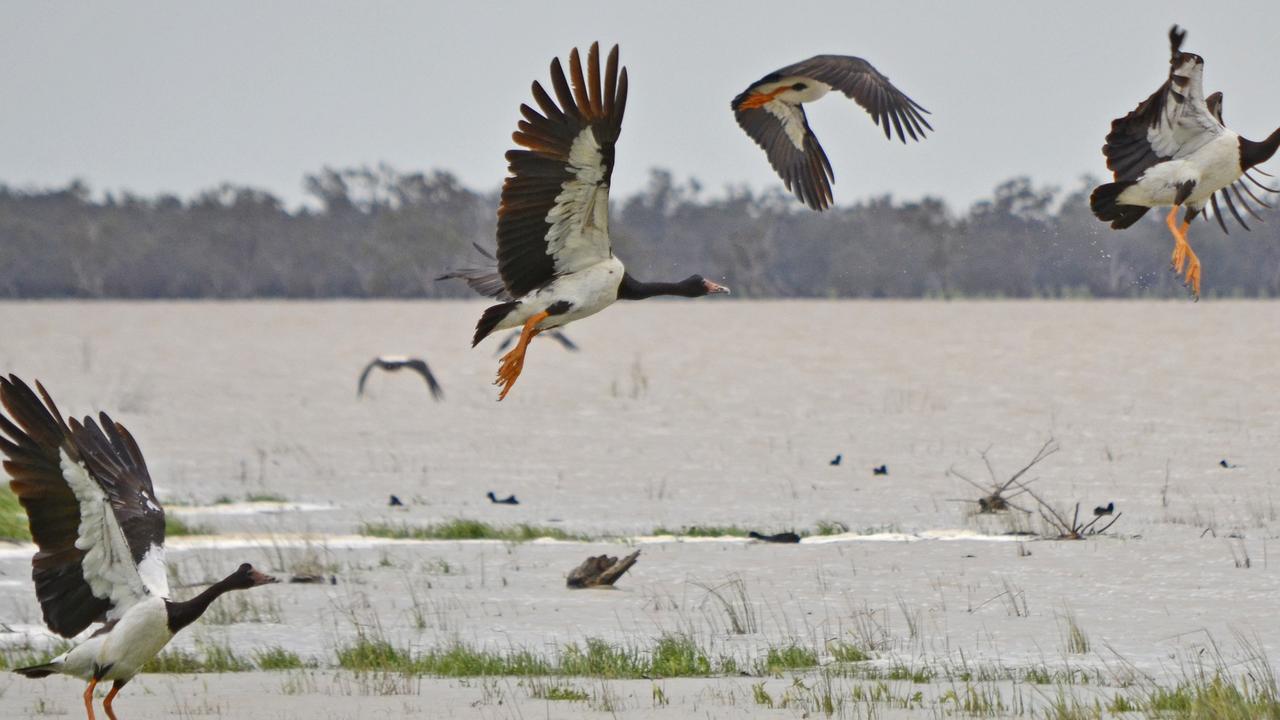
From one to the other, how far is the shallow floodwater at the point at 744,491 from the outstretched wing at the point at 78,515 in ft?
4.67

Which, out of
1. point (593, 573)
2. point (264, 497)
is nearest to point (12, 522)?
point (264, 497)

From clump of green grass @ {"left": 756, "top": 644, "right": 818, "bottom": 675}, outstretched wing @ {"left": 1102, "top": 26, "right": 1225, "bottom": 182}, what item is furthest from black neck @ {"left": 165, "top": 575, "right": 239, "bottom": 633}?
outstretched wing @ {"left": 1102, "top": 26, "right": 1225, "bottom": 182}

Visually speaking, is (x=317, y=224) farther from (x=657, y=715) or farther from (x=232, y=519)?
(x=657, y=715)

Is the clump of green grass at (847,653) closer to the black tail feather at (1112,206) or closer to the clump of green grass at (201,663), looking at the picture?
the black tail feather at (1112,206)

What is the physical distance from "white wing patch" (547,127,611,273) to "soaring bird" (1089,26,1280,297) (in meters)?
2.50

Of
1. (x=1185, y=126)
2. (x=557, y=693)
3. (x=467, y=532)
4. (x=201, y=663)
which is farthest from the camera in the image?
(x=467, y=532)

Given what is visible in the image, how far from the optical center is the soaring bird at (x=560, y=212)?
8141 millimetres

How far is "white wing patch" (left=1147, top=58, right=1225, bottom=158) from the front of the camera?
902cm

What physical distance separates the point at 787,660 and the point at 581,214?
226cm

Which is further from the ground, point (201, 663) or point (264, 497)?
point (201, 663)

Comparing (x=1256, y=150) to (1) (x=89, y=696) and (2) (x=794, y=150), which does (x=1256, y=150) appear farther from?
(1) (x=89, y=696)

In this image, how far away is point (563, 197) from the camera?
27.7 feet

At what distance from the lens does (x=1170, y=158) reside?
9.27 metres

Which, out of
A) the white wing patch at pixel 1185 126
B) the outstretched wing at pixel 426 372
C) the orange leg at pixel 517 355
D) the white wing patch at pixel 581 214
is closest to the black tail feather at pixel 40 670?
the orange leg at pixel 517 355
